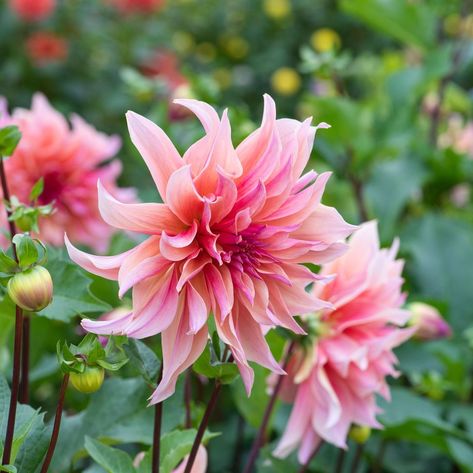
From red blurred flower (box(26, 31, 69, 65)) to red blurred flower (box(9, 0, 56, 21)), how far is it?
0.09 meters

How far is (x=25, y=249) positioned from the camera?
0.59 metres

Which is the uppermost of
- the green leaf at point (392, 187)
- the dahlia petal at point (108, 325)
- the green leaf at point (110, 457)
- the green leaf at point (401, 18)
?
the dahlia petal at point (108, 325)

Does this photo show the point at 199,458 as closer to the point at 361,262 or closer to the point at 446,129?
the point at 361,262

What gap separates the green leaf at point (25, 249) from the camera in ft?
1.92

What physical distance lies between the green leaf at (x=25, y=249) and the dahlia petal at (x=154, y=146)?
0.10 m

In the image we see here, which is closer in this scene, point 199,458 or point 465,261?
point 199,458

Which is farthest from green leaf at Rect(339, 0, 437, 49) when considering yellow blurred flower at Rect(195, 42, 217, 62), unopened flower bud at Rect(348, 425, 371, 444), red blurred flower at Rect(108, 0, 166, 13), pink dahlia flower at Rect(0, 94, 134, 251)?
yellow blurred flower at Rect(195, 42, 217, 62)

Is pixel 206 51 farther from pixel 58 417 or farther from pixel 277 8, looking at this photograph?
pixel 58 417

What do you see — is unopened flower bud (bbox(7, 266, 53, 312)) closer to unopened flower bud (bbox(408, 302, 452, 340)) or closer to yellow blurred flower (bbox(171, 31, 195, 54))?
unopened flower bud (bbox(408, 302, 452, 340))

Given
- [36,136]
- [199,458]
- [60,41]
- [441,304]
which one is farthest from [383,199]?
[60,41]

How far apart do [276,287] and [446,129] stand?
1412mm

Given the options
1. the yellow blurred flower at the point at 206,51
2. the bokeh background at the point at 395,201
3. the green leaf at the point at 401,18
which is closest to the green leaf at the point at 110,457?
the bokeh background at the point at 395,201

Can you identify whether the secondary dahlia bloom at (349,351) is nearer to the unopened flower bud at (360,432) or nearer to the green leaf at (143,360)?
the unopened flower bud at (360,432)

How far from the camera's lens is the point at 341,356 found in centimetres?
85
